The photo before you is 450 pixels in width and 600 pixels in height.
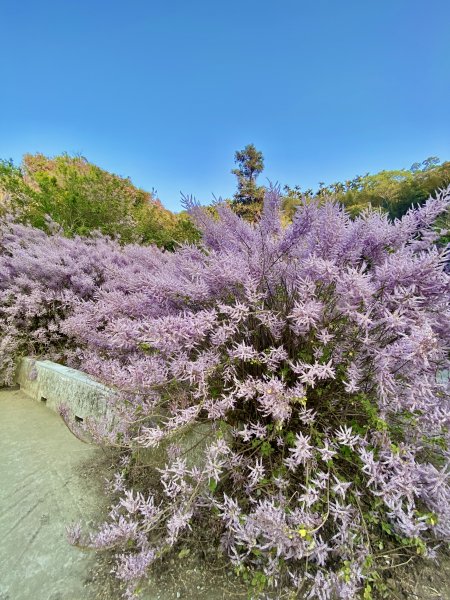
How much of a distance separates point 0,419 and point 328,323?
303 cm

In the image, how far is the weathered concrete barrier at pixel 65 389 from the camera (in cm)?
224

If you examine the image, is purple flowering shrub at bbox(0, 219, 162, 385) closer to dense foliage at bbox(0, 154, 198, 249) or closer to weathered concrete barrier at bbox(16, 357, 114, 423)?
weathered concrete barrier at bbox(16, 357, 114, 423)

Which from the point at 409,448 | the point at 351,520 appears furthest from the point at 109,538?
the point at 409,448

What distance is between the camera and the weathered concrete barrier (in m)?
2.24

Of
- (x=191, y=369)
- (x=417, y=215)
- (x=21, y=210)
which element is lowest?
(x=191, y=369)

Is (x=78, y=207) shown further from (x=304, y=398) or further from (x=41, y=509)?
(x=304, y=398)

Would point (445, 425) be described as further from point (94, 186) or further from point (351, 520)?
point (94, 186)

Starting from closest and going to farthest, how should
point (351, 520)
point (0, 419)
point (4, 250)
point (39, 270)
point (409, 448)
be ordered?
point (409, 448)
point (351, 520)
point (0, 419)
point (39, 270)
point (4, 250)

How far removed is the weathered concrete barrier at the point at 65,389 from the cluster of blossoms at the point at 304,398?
0.61 meters

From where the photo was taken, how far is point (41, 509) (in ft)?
5.38

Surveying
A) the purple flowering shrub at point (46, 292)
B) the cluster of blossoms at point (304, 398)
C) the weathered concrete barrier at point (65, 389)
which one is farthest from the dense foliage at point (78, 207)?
the cluster of blossoms at point (304, 398)

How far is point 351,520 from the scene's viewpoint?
114 cm

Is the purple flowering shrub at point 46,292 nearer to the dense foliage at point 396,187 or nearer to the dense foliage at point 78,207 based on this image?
the dense foliage at point 78,207

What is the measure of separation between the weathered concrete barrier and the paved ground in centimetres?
23
